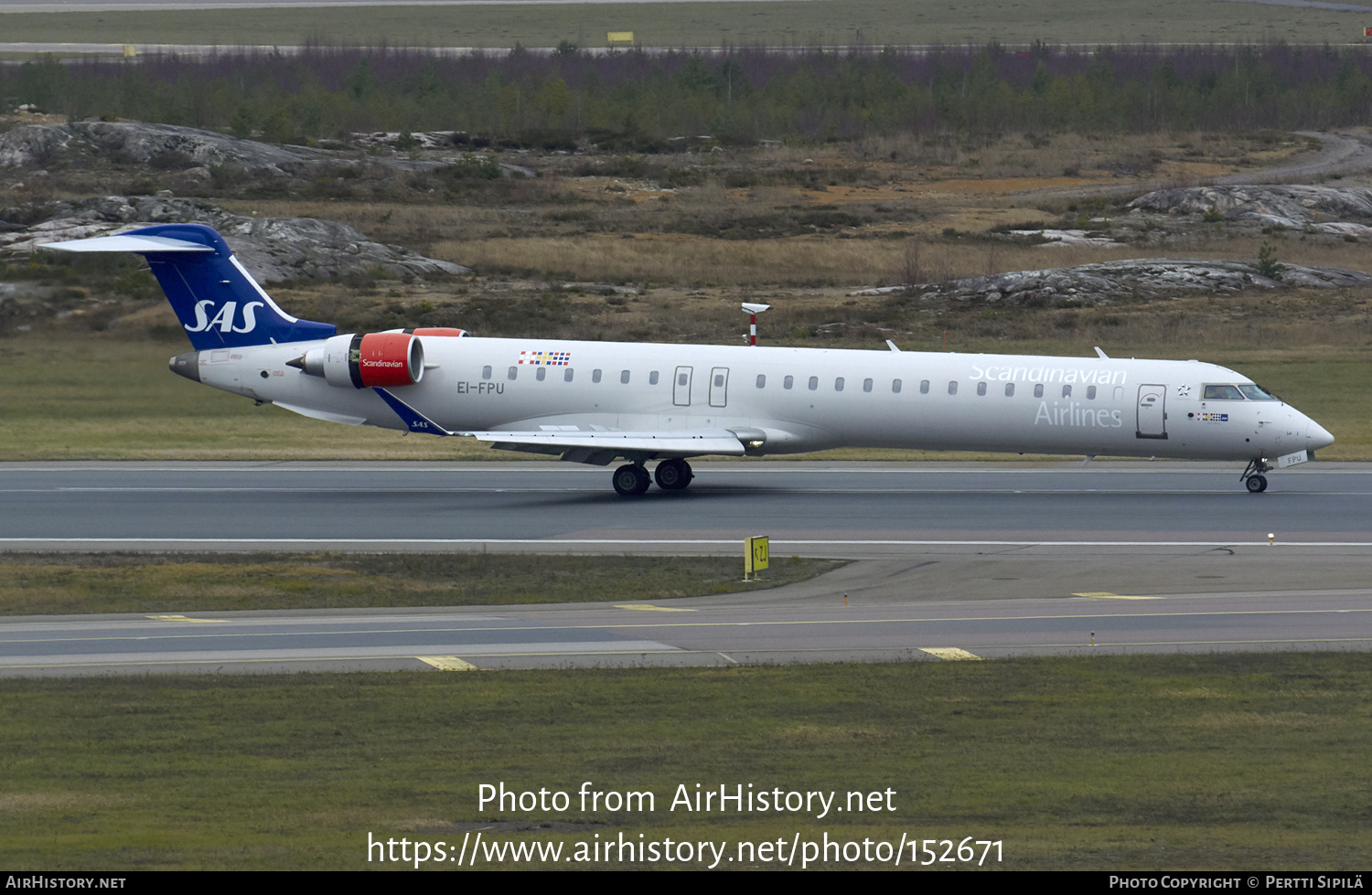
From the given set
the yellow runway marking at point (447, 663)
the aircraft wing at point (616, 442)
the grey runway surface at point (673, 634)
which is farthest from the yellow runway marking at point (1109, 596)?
the aircraft wing at point (616, 442)

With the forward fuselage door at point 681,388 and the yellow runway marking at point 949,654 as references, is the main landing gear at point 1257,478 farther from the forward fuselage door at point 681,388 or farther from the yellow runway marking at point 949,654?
the yellow runway marking at point 949,654

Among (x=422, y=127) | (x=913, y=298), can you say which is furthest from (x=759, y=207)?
(x=422, y=127)

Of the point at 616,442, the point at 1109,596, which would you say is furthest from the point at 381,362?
the point at 1109,596

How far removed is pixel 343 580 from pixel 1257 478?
2071cm

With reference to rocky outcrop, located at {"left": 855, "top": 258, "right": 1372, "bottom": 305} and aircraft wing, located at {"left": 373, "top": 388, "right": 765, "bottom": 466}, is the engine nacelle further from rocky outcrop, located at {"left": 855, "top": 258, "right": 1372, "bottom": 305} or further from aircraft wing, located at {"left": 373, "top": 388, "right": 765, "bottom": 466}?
rocky outcrop, located at {"left": 855, "top": 258, "right": 1372, "bottom": 305}

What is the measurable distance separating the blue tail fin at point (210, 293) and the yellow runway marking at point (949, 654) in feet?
74.4

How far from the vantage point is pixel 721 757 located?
15.6 m

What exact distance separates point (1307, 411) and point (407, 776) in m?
44.0

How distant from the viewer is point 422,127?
128125mm

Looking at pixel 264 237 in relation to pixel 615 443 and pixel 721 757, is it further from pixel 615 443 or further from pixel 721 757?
pixel 721 757

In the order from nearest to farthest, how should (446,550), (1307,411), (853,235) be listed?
(446,550) → (1307,411) → (853,235)

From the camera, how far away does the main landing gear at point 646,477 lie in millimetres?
38219

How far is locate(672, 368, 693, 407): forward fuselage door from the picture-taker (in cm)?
3859

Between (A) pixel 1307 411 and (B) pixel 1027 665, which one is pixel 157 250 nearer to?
(B) pixel 1027 665
